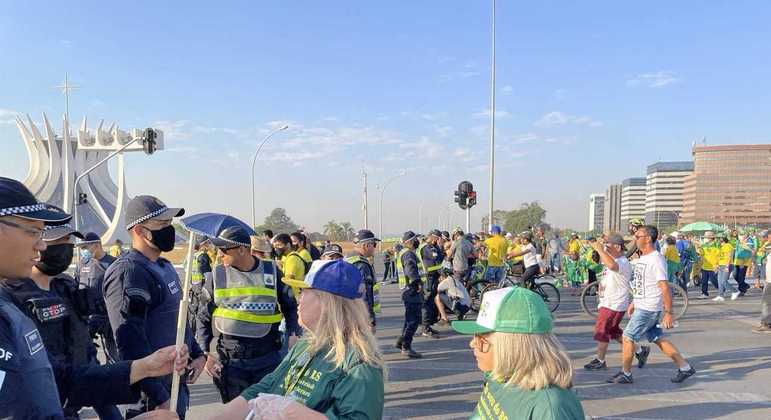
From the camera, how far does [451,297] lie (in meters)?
9.55

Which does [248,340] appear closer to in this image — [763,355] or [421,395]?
[421,395]

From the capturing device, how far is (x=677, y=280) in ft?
46.5

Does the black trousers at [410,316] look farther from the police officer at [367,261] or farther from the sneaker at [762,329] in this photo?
the sneaker at [762,329]

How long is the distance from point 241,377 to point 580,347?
6198 mm

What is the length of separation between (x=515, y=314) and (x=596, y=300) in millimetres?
11288

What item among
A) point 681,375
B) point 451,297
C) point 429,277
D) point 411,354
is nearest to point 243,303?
point 411,354

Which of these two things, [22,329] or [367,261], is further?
[367,261]

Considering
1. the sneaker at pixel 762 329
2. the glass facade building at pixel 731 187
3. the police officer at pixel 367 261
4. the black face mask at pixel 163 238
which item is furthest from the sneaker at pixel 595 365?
the glass facade building at pixel 731 187

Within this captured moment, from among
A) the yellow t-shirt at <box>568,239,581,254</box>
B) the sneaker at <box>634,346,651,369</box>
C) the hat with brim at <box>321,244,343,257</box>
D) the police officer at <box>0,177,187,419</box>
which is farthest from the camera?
the yellow t-shirt at <box>568,239,581,254</box>

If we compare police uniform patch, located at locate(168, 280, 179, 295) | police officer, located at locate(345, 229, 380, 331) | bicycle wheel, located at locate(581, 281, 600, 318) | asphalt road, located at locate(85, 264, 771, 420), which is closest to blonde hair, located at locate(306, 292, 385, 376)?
police uniform patch, located at locate(168, 280, 179, 295)

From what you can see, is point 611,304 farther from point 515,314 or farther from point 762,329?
point 515,314

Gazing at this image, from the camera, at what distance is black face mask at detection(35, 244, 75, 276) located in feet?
10.7

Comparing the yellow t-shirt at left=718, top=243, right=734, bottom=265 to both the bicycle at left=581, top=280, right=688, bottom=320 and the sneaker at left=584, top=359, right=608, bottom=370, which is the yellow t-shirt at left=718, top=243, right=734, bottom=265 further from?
the sneaker at left=584, top=359, right=608, bottom=370

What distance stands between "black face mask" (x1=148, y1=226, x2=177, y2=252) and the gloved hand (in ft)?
5.50
